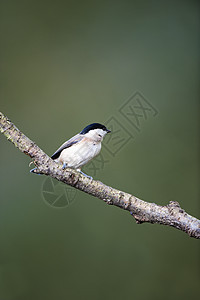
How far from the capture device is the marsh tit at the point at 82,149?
3.23ft

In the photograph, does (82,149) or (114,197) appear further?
(82,149)

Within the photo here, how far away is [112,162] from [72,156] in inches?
36.2

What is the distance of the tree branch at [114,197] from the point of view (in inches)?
32.4

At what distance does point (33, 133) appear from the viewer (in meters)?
1.83

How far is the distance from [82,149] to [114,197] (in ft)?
0.74

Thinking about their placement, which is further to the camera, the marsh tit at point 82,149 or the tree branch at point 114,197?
the marsh tit at point 82,149

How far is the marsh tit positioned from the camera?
986mm

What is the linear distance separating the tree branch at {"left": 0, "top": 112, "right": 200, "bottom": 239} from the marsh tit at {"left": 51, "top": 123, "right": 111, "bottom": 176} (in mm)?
127

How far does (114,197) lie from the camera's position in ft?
2.78

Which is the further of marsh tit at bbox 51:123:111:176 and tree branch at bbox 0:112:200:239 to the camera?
marsh tit at bbox 51:123:111:176

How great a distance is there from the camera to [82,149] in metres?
1.00

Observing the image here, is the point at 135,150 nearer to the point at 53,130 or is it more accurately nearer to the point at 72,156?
the point at 53,130

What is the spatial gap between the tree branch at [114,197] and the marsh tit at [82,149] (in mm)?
127

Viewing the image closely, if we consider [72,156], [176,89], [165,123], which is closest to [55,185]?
[72,156]
